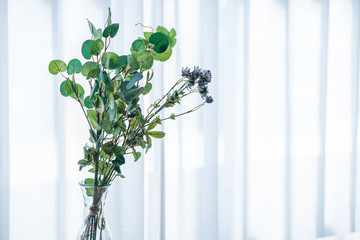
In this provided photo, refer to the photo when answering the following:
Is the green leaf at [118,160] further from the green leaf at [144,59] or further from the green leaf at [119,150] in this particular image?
the green leaf at [144,59]

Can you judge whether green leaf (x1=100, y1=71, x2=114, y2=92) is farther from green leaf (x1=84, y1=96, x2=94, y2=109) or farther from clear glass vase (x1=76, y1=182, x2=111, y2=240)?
clear glass vase (x1=76, y1=182, x2=111, y2=240)

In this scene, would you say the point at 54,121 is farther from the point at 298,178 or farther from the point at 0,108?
the point at 298,178

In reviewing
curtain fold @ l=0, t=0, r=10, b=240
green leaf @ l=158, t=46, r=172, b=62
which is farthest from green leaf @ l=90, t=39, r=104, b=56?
curtain fold @ l=0, t=0, r=10, b=240

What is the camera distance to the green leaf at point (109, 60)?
616 mm

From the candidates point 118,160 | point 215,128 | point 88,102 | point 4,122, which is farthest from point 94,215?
point 215,128

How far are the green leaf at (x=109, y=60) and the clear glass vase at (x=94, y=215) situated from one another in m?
0.23

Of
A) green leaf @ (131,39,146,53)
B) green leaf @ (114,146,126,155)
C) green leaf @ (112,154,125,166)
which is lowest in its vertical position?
green leaf @ (112,154,125,166)

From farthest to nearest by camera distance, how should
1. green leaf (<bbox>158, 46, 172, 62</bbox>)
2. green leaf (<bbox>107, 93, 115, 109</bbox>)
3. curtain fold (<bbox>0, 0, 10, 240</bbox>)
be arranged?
curtain fold (<bbox>0, 0, 10, 240</bbox>)
green leaf (<bbox>158, 46, 172, 62</bbox>)
green leaf (<bbox>107, 93, 115, 109</bbox>)

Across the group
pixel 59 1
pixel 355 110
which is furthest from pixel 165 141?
pixel 355 110

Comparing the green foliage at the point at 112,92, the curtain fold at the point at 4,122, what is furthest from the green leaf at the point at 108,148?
the curtain fold at the point at 4,122

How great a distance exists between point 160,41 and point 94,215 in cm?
36

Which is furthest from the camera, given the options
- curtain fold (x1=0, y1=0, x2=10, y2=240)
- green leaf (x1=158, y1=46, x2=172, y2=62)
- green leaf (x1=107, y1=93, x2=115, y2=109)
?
curtain fold (x1=0, y1=0, x2=10, y2=240)

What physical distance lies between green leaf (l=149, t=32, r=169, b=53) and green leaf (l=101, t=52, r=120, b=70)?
84 millimetres

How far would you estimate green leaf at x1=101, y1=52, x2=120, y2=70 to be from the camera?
0.62 metres
